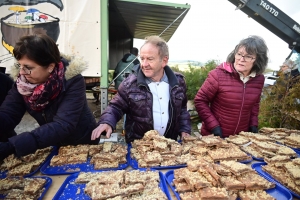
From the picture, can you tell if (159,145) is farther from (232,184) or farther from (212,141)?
(232,184)

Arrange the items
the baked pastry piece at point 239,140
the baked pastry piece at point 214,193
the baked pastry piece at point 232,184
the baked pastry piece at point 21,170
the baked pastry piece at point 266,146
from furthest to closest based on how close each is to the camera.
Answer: the baked pastry piece at point 239,140, the baked pastry piece at point 266,146, the baked pastry piece at point 21,170, the baked pastry piece at point 232,184, the baked pastry piece at point 214,193

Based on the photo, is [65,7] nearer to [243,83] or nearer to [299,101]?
[243,83]

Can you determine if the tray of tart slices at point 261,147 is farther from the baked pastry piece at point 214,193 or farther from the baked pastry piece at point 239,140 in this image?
the baked pastry piece at point 214,193

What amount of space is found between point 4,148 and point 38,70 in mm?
659

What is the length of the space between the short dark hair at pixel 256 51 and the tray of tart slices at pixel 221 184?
145cm

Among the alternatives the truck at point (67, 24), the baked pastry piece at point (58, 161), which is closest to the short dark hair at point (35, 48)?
the baked pastry piece at point (58, 161)

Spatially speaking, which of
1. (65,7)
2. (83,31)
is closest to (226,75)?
(83,31)

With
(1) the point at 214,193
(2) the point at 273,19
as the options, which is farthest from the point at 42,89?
(2) the point at 273,19

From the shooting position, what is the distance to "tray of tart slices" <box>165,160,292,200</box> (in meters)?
1.28

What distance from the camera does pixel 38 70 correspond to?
1673 mm

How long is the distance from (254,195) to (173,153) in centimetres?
70

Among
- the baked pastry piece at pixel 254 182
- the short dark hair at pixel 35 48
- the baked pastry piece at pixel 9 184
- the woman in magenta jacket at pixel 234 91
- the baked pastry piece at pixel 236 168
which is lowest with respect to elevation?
the baked pastry piece at pixel 9 184

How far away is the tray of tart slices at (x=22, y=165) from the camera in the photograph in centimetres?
155

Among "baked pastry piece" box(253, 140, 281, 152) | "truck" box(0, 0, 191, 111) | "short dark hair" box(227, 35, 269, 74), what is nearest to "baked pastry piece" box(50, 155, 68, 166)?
"baked pastry piece" box(253, 140, 281, 152)
